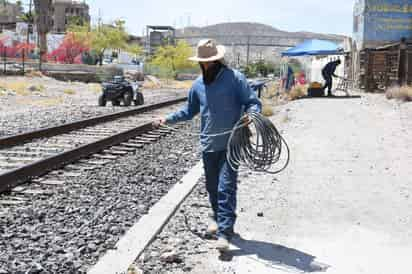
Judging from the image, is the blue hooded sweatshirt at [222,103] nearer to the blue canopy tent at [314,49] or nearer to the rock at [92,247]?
the rock at [92,247]

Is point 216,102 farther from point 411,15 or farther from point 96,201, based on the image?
point 411,15

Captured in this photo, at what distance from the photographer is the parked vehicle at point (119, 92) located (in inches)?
1017

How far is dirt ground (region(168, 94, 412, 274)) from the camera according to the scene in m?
5.62

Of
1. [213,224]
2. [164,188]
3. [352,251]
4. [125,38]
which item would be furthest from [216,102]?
[125,38]

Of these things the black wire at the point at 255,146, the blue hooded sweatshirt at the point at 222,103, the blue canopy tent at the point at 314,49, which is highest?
the blue canopy tent at the point at 314,49

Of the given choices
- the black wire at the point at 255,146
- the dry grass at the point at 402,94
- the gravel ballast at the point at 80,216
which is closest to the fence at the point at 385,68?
the dry grass at the point at 402,94

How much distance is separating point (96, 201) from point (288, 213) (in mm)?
2199

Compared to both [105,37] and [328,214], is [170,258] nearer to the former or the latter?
[328,214]

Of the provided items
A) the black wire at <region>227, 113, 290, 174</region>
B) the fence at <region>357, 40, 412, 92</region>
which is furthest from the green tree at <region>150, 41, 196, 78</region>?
the black wire at <region>227, 113, 290, 174</region>

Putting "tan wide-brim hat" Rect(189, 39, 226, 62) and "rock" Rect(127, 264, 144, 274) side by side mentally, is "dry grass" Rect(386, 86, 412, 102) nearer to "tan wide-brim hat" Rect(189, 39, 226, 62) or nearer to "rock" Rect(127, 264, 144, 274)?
"tan wide-brim hat" Rect(189, 39, 226, 62)

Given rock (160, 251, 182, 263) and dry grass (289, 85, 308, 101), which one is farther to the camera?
dry grass (289, 85, 308, 101)

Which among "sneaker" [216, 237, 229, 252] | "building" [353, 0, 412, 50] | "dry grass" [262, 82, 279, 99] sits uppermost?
A: "building" [353, 0, 412, 50]

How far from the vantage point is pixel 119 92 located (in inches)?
1029

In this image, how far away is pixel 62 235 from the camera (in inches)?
249
